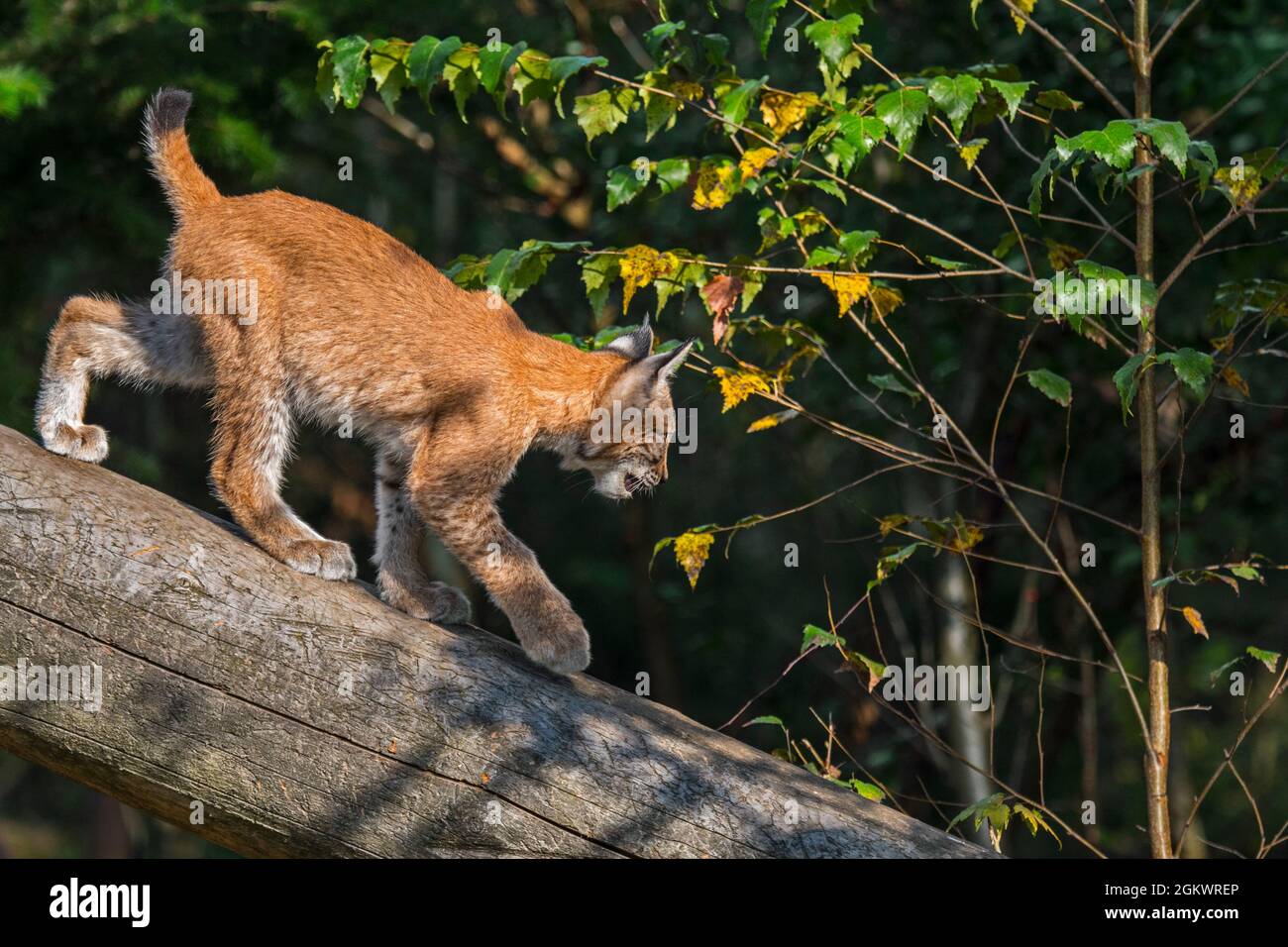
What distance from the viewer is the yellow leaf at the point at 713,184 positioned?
4742 mm

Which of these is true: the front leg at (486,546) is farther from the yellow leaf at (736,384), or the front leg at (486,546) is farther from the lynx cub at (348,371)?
the yellow leaf at (736,384)

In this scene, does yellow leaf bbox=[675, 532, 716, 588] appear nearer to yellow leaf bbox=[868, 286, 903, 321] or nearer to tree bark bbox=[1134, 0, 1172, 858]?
yellow leaf bbox=[868, 286, 903, 321]

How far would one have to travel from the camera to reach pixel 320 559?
5332mm

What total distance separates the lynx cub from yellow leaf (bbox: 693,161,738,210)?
0.77m

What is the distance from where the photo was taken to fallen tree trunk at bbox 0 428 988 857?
4.30 meters

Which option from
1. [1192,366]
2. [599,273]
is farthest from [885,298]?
[1192,366]

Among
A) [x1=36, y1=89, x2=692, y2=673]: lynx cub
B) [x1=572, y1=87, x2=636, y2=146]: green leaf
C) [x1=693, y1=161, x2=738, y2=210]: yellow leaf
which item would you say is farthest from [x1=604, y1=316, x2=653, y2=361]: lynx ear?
[x1=572, y1=87, x2=636, y2=146]: green leaf

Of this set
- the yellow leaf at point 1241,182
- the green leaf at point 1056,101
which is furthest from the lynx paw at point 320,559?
the yellow leaf at point 1241,182

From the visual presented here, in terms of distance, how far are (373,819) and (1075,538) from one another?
720 centimetres

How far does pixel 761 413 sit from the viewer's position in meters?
11.1

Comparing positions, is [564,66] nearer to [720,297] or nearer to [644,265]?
[644,265]

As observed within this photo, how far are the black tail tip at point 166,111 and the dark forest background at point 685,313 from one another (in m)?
0.49

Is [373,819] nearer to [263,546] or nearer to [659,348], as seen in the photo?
[263,546]
